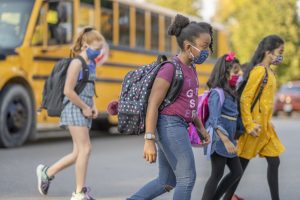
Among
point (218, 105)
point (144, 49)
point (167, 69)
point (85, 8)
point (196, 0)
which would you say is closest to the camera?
point (167, 69)

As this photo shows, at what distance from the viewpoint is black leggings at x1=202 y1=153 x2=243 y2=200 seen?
587cm

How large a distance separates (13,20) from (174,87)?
811 cm

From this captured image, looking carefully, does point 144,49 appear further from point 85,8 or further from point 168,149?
point 168,149

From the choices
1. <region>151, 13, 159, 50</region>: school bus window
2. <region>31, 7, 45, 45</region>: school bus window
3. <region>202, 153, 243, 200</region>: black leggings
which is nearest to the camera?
<region>202, 153, 243, 200</region>: black leggings

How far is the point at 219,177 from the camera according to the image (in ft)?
19.3

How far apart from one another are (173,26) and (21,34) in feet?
25.1

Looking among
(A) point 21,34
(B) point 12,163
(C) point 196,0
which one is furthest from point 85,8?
(C) point 196,0

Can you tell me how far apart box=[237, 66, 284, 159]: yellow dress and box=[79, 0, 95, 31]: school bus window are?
7383 mm

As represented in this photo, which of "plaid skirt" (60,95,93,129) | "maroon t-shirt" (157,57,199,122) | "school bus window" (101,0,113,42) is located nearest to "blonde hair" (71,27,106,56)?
"plaid skirt" (60,95,93,129)

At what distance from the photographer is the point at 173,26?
4.85 meters

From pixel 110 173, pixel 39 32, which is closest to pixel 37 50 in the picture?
pixel 39 32

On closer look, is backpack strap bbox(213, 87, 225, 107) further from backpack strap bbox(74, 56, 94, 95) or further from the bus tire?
the bus tire

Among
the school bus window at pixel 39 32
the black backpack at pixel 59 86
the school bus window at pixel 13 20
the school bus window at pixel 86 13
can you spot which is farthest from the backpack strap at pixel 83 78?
the school bus window at pixel 86 13

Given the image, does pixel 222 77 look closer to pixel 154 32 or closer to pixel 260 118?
pixel 260 118
